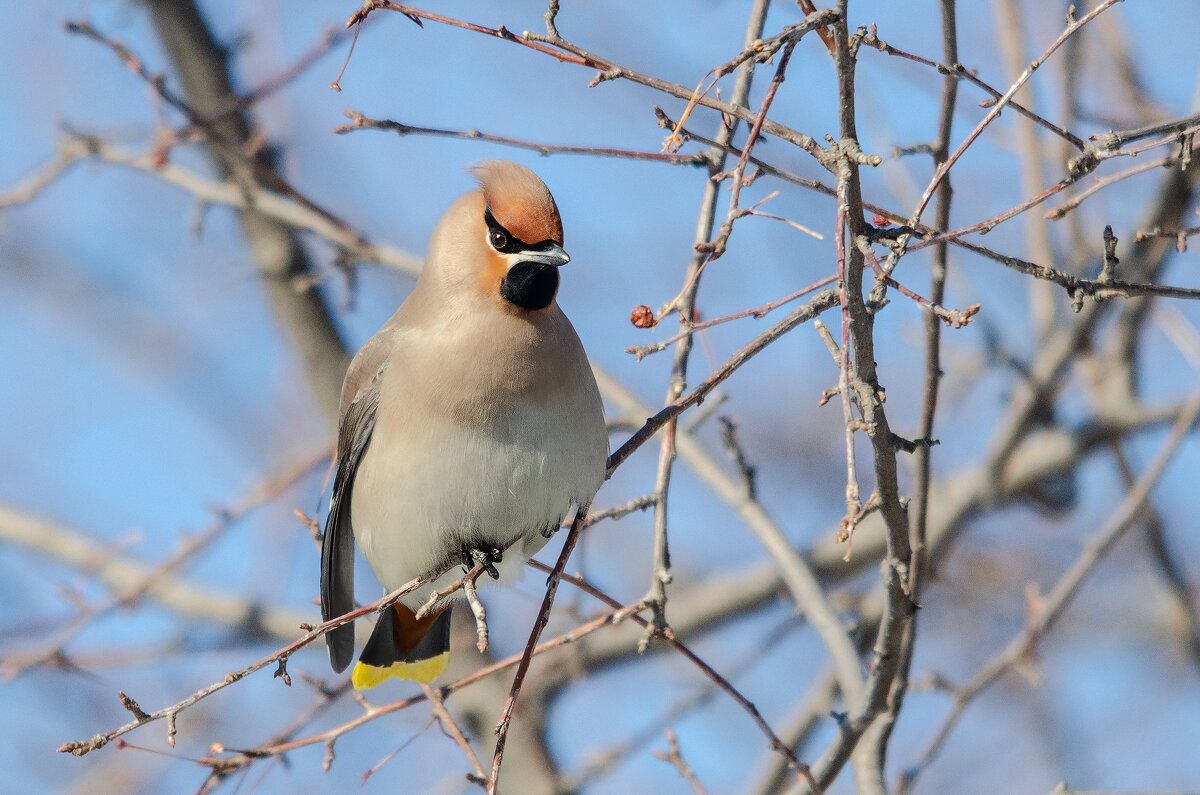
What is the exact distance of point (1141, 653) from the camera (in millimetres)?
7680

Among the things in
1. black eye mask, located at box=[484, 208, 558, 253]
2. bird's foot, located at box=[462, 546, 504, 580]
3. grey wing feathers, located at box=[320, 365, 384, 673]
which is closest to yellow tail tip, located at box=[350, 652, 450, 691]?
grey wing feathers, located at box=[320, 365, 384, 673]

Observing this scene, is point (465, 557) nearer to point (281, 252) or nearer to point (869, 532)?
point (869, 532)

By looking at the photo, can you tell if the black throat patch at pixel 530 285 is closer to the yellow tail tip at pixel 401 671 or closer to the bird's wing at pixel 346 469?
the bird's wing at pixel 346 469

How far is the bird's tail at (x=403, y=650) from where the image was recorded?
460 cm

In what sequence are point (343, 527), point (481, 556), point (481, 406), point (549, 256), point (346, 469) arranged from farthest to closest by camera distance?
point (343, 527) → point (346, 469) → point (481, 556) → point (481, 406) → point (549, 256)

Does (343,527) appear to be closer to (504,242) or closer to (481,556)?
(481,556)

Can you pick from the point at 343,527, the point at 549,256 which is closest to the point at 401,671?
the point at 343,527

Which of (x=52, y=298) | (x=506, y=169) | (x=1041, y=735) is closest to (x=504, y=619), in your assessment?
(x=1041, y=735)

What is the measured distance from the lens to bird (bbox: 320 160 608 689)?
3760 mm

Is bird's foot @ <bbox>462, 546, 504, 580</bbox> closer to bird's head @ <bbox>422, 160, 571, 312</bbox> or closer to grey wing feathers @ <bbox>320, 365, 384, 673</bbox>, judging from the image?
grey wing feathers @ <bbox>320, 365, 384, 673</bbox>

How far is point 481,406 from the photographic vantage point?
12.4 feet

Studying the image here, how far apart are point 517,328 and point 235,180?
216 centimetres

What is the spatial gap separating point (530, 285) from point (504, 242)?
0.14 m

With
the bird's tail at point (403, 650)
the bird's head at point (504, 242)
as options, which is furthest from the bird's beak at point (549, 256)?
the bird's tail at point (403, 650)
